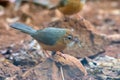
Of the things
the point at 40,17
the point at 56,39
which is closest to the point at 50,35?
the point at 56,39

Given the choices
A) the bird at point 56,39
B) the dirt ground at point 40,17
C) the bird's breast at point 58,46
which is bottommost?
the bird's breast at point 58,46

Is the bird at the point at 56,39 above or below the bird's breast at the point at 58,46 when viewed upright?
above

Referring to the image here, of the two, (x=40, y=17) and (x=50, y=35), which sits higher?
(x=40, y=17)

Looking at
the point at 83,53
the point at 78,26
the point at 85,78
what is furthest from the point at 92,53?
the point at 85,78

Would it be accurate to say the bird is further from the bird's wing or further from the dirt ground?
the dirt ground

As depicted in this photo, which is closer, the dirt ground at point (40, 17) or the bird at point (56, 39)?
the bird at point (56, 39)

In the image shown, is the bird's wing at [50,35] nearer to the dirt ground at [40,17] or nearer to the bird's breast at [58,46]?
the bird's breast at [58,46]

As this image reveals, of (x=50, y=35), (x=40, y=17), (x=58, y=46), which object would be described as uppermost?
(x=40, y=17)

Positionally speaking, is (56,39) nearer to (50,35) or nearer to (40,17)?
(50,35)

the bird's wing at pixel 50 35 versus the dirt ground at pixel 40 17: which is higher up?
the dirt ground at pixel 40 17

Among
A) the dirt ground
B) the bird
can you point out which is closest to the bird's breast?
the bird

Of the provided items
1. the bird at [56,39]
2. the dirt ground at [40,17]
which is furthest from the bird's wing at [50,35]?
the dirt ground at [40,17]

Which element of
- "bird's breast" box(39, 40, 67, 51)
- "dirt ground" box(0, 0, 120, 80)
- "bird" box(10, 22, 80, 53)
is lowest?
"bird's breast" box(39, 40, 67, 51)
